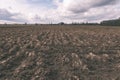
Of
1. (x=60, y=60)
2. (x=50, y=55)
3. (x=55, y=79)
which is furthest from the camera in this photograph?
(x=50, y=55)

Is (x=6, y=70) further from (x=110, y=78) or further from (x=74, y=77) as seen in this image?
(x=110, y=78)

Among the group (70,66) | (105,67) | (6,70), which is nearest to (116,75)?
(105,67)

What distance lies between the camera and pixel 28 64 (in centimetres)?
1214

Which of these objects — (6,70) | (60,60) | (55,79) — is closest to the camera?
(55,79)

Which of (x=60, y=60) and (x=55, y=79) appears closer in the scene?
(x=55, y=79)

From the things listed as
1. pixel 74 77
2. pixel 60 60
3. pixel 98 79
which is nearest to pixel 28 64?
pixel 60 60

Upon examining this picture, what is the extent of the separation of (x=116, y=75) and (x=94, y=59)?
3262 millimetres

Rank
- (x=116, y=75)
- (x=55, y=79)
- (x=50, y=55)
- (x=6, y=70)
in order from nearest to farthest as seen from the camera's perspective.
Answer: (x=55, y=79)
(x=116, y=75)
(x=6, y=70)
(x=50, y=55)

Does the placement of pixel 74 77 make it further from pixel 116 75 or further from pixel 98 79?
pixel 116 75

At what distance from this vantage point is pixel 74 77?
32.6ft

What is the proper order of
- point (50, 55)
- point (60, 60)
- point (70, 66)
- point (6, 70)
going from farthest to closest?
1. point (50, 55)
2. point (60, 60)
3. point (70, 66)
4. point (6, 70)

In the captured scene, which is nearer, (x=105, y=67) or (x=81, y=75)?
(x=81, y=75)

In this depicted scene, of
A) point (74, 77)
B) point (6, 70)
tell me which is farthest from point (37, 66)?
point (74, 77)

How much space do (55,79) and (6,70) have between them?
2.85 metres
